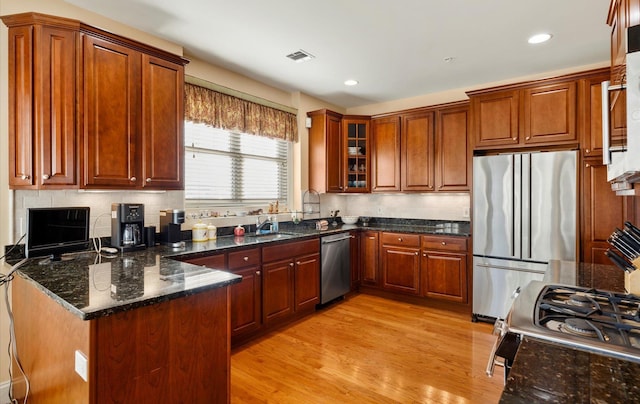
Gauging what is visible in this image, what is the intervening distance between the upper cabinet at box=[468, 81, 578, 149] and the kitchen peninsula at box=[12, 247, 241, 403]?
315 centimetres

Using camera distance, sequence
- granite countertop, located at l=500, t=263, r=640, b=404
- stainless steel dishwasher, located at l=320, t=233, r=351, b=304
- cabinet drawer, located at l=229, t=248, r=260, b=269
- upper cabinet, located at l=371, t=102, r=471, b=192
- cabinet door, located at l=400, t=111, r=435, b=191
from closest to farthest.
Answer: granite countertop, located at l=500, t=263, r=640, b=404 < cabinet drawer, located at l=229, t=248, r=260, b=269 < stainless steel dishwasher, located at l=320, t=233, r=351, b=304 < upper cabinet, located at l=371, t=102, r=471, b=192 < cabinet door, located at l=400, t=111, r=435, b=191

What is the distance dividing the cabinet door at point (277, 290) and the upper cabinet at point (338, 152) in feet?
4.82

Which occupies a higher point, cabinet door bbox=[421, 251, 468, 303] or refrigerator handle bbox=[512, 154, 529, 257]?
refrigerator handle bbox=[512, 154, 529, 257]

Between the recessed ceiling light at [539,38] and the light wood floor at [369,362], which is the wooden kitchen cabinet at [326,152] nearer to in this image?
the light wood floor at [369,362]

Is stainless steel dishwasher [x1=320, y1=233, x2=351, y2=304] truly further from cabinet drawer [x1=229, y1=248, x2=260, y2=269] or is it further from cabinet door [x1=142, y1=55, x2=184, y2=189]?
cabinet door [x1=142, y1=55, x2=184, y2=189]

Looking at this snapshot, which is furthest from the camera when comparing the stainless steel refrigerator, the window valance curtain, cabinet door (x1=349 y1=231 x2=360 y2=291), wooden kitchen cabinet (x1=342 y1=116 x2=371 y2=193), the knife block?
wooden kitchen cabinet (x1=342 y1=116 x2=371 y2=193)

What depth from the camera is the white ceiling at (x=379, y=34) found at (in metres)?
2.44

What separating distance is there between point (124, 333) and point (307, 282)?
2.39m

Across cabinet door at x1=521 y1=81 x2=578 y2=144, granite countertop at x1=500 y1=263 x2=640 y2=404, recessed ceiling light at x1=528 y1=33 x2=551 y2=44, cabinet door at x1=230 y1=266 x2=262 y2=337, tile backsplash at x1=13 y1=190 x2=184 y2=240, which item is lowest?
cabinet door at x1=230 y1=266 x2=262 y2=337

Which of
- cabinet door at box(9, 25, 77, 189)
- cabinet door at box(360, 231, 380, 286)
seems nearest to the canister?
cabinet door at box(9, 25, 77, 189)

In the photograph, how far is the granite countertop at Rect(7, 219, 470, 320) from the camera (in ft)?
4.53

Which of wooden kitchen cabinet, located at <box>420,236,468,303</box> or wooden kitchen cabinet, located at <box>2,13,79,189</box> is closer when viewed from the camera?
wooden kitchen cabinet, located at <box>2,13,79,189</box>

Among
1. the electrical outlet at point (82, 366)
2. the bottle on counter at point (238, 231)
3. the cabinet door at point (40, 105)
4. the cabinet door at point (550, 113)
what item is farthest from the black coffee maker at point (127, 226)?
the cabinet door at point (550, 113)

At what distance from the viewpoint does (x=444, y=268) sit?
154 inches
